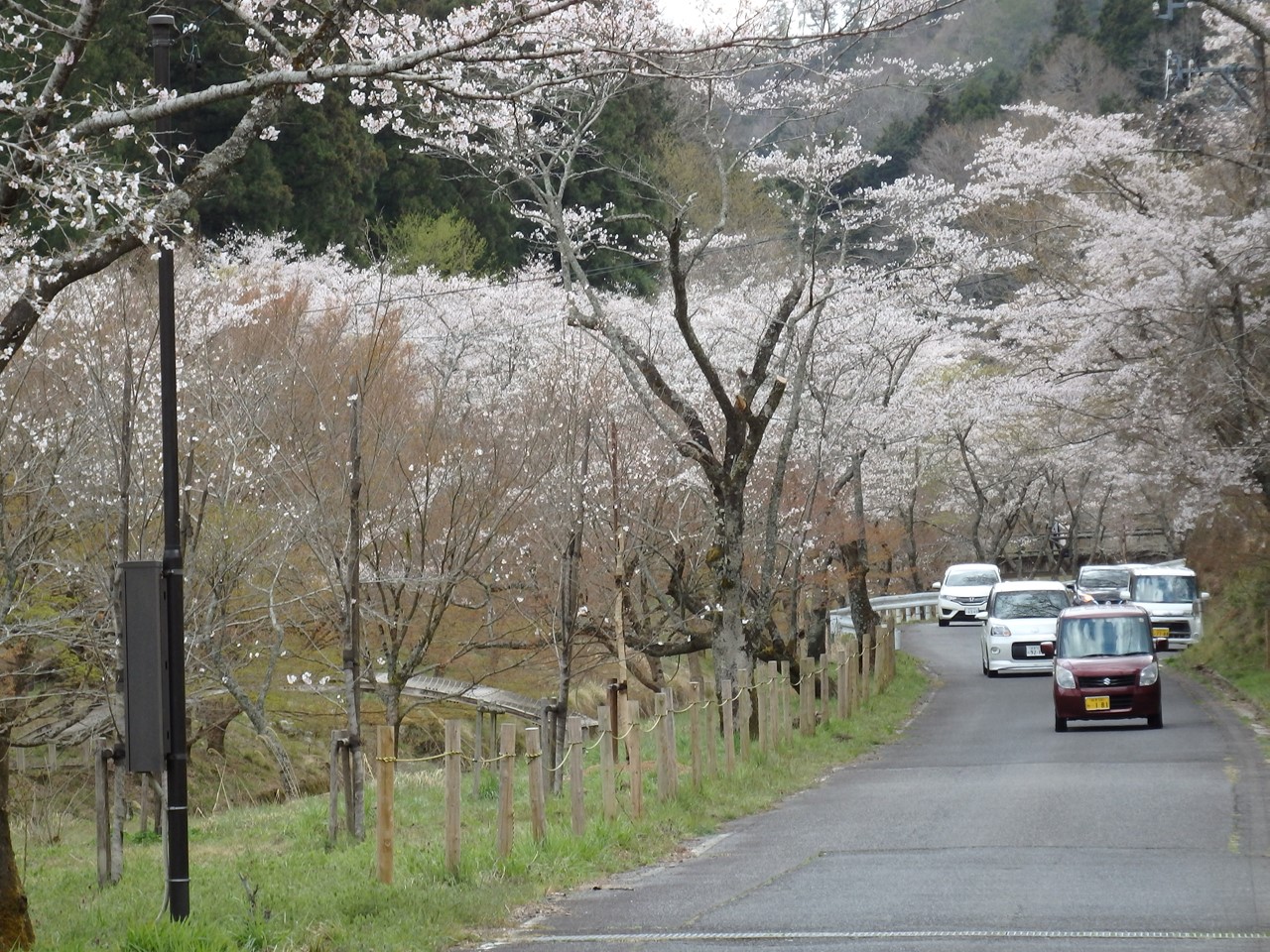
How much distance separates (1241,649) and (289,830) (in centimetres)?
2200

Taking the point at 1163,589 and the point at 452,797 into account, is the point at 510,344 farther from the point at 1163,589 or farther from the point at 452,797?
the point at 452,797

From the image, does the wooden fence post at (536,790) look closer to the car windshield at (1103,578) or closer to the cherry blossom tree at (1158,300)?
the cherry blossom tree at (1158,300)

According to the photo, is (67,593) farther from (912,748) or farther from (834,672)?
(834,672)

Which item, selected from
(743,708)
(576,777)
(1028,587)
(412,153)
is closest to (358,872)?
(576,777)

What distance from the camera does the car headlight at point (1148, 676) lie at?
21.4 meters

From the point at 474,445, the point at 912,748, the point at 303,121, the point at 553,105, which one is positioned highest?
the point at 303,121

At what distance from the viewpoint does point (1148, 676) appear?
2145 cm

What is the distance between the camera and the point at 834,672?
28.7 meters

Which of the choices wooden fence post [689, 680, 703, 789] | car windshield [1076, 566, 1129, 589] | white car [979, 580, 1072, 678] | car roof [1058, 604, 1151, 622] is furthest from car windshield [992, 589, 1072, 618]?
wooden fence post [689, 680, 703, 789]

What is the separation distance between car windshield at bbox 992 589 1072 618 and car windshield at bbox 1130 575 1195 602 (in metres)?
4.43

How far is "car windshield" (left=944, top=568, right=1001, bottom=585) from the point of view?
44250mm

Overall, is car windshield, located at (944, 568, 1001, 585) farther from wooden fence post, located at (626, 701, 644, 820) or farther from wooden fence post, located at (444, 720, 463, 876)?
wooden fence post, located at (444, 720, 463, 876)

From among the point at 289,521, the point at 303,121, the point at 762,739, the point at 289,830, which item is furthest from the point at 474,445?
the point at 303,121

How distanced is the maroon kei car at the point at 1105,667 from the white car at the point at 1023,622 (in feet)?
29.3
